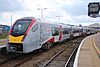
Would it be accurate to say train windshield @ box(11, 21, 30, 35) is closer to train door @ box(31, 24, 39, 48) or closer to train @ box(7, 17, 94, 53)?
train @ box(7, 17, 94, 53)

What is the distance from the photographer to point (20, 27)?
63.9ft

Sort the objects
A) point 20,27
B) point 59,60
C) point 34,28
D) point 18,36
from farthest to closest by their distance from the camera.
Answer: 1. point 34,28
2. point 20,27
3. point 59,60
4. point 18,36

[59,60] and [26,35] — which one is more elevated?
[26,35]

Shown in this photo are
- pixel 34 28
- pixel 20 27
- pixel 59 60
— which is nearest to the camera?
pixel 59 60

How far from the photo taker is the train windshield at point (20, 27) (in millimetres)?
18947

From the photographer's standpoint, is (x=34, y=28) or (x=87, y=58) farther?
(x=34, y=28)

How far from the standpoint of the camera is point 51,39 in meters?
26.4

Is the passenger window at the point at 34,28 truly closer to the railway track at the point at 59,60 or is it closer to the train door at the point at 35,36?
the train door at the point at 35,36

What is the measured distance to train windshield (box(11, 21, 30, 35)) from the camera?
18947mm

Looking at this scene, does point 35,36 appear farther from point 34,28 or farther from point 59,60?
point 59,60

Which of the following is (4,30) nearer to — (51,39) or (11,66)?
(51,39)

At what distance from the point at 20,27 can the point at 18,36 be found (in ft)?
3.80

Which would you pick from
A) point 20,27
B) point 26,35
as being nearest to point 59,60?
point 26,35

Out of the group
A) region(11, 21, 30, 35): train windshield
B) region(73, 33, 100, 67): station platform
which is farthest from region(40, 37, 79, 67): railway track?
region(11, 21, 30, 35): train windshield
